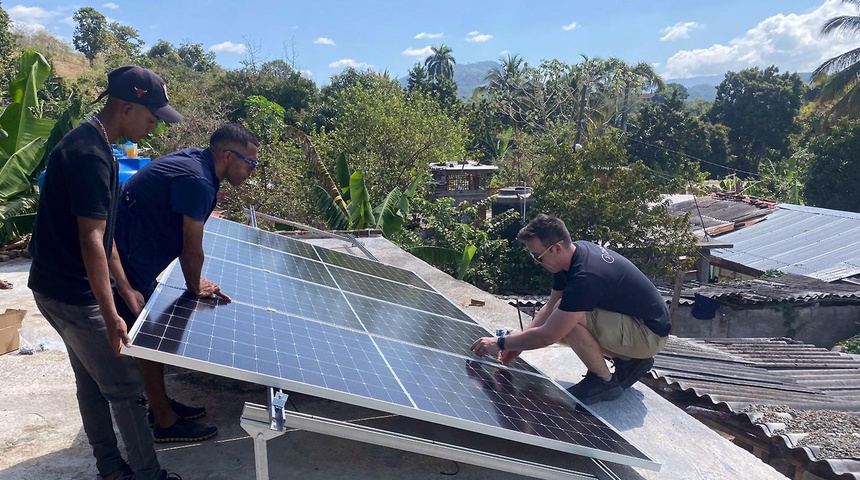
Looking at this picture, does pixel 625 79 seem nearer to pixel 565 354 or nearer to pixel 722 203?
pixel 722 203

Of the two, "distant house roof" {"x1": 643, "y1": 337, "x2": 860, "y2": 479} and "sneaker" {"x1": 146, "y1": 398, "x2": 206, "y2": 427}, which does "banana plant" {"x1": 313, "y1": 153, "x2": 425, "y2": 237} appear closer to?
"distant house roof" {"x1": 643, "y1": 337, "x2": 860, "y2": 479}

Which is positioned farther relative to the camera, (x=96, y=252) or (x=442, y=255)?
(x=442, y=255)

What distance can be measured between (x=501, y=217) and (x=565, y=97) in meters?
26.5

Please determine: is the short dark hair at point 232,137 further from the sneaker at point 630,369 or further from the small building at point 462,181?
the small building at point 462,181

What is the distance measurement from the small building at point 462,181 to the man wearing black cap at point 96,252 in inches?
1029

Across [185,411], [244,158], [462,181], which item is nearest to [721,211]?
[462,181]

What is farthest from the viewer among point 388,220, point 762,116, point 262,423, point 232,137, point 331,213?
point 762,116

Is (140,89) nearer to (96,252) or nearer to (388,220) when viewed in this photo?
(96,252)

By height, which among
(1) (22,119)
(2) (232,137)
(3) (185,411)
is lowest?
(3) (185,411)

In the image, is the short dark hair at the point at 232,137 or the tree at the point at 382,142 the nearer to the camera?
the short dark hair at the point at 232,137

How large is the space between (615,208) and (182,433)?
14.6m

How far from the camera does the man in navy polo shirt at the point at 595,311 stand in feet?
13.5

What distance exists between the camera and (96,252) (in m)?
2.87

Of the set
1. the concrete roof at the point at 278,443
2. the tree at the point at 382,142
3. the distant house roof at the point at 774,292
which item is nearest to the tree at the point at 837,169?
the distant house roof at the point at 774,292
